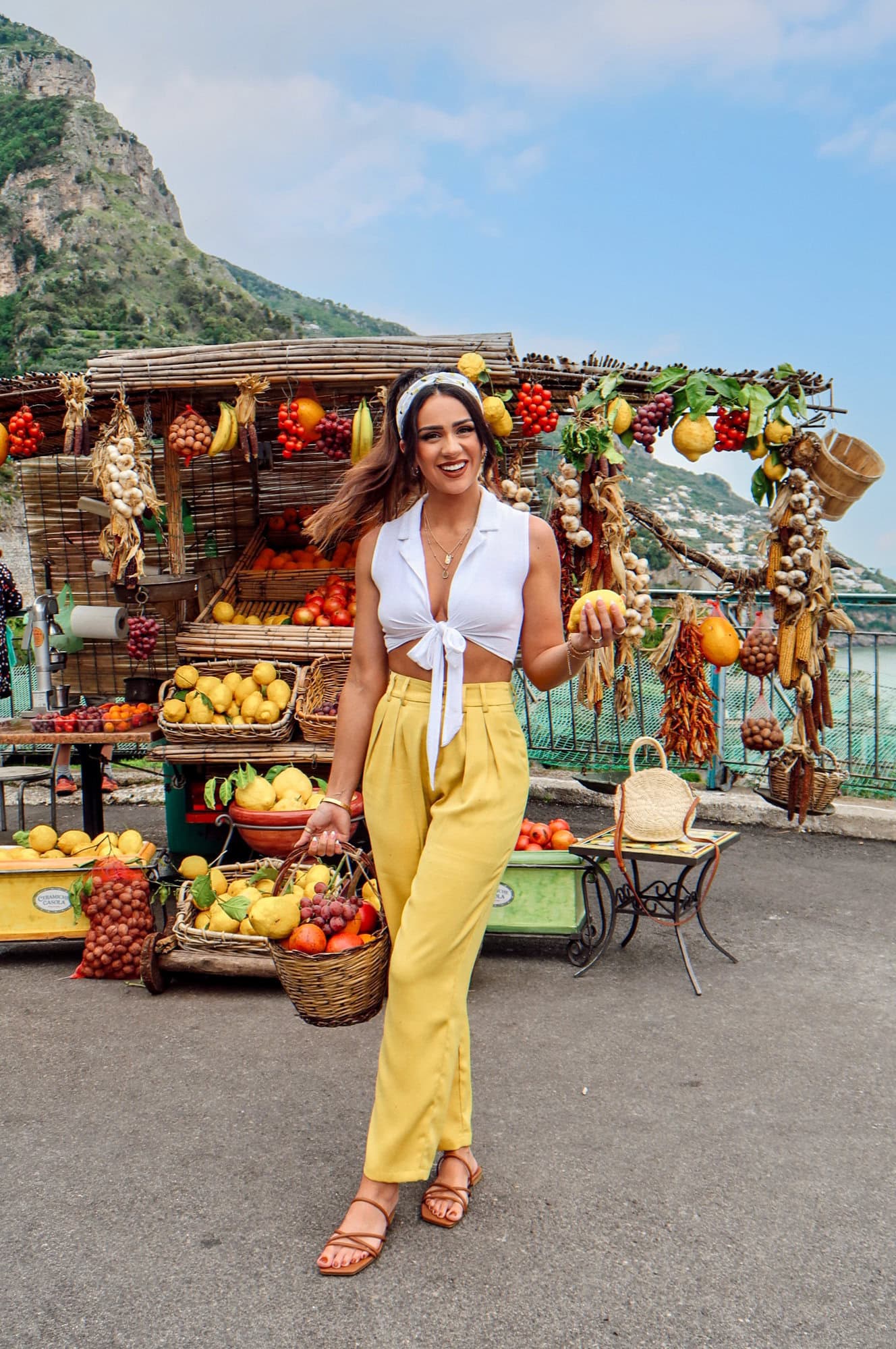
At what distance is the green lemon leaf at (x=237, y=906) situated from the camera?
15.2 ft

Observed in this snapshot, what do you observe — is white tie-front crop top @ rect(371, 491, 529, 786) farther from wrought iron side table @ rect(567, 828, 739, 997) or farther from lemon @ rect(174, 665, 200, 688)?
lemon @ rect(174, 665, 200, 688)

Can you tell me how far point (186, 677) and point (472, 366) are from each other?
234cm

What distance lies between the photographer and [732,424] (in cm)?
582

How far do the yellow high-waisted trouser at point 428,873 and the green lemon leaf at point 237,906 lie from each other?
1.99 meters

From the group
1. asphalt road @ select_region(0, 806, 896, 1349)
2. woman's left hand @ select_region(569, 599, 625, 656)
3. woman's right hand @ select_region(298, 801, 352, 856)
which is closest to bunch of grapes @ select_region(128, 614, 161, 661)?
asphalt road @ select_region(0, 806, 896, 1349)

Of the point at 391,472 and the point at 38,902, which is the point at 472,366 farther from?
the point at 38,902

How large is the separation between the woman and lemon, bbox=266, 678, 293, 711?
299 centimetres

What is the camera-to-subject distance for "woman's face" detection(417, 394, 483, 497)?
8.96ft

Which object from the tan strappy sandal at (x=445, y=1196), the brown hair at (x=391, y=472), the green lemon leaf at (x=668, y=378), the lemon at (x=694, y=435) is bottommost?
the tan strappy sandal at (x=445, y=1196)

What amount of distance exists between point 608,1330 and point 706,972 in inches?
107

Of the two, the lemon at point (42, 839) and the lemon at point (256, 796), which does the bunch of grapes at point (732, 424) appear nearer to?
the lemon at point (256, 796)

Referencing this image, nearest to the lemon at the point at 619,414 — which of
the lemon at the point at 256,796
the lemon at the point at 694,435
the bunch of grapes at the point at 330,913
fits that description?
the lemon at the point at 694,435

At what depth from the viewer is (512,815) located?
2.73 m

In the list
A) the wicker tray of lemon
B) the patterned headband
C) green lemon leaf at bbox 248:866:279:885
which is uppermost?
the patterned headband
